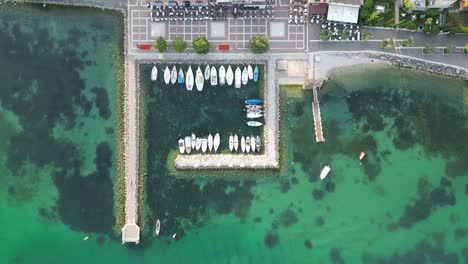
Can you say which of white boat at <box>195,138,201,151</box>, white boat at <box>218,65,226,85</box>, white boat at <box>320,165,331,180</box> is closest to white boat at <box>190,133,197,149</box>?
white boat at <box>195,138,201,151</box>

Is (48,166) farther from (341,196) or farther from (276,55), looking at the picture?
(341,196)

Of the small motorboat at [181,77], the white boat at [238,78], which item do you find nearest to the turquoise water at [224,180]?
the small motorboat at [181,77]

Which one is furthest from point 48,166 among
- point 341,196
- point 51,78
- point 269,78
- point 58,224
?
point 341,196

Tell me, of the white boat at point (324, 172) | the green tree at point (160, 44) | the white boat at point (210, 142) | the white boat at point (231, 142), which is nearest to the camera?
the green tree at point (160, 44)

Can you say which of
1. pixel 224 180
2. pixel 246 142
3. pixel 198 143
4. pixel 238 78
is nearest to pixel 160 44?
pixel 238 78

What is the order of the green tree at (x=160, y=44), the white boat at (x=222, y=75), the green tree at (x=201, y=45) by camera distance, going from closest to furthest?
the green tree at (x=201, y=45)
the green tree at (x=160, y=44)
the white boat at (x=222, y=75)

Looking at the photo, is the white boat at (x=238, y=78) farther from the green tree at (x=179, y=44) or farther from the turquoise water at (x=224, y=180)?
the green tree at (x=179, y=44)
